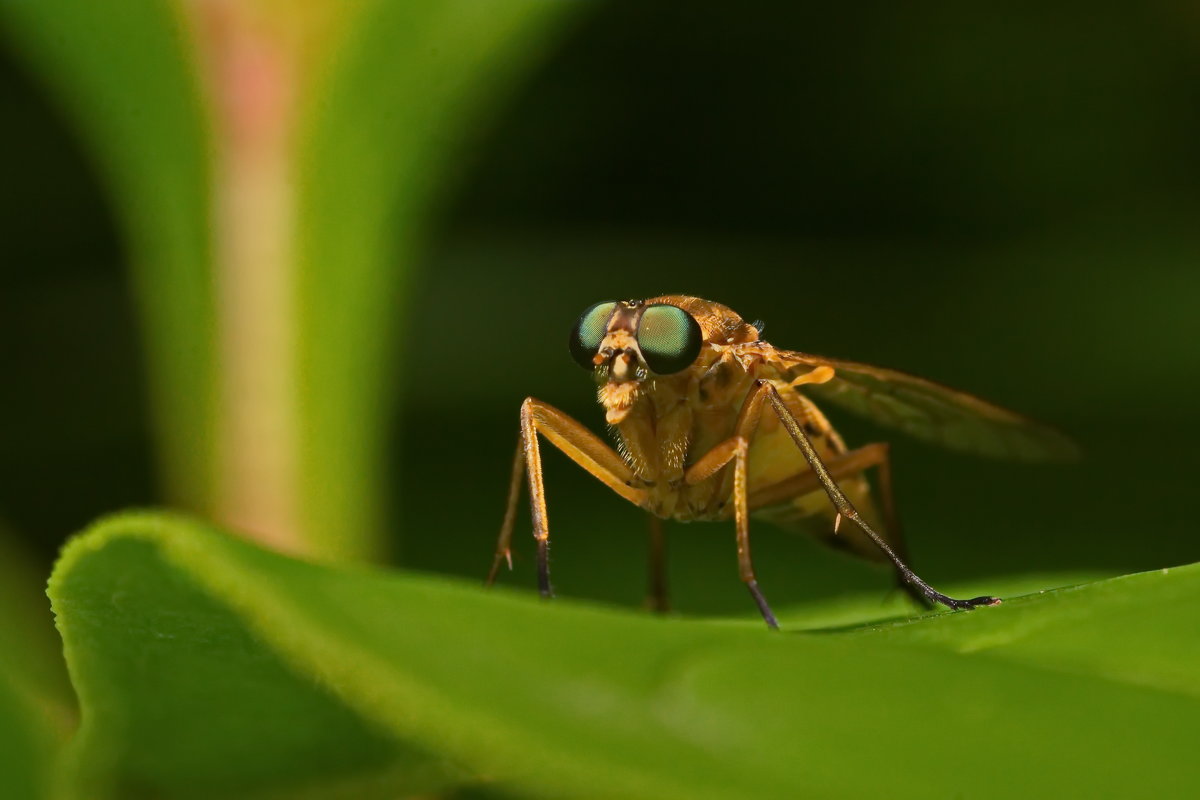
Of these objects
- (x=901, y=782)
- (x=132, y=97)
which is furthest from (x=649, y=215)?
(x=901, y=782)

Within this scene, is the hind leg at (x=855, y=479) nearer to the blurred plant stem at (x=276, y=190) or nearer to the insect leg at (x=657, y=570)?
the insect leg at (x=657, y=570)

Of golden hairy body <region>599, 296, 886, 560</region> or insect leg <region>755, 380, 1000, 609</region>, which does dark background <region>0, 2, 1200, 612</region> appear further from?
insect leg <region>755, 380, 1000, 609</region>

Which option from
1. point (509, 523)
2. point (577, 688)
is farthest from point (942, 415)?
point (577, 688)

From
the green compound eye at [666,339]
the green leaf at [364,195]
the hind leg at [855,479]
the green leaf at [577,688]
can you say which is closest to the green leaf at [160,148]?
the green leaf at [364,195]

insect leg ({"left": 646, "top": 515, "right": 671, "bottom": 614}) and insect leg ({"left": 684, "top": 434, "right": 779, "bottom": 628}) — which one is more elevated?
insect leg ({"left": 684, "top": 434, "right": 779, "bottom": 628})

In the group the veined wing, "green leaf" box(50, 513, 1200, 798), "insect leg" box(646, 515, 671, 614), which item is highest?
the veined wing

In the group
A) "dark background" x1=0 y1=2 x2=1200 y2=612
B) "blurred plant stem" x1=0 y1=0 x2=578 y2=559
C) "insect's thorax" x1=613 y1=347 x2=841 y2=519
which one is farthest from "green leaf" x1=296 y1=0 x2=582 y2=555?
"insect's thorax" x1=613 y1=347 x2=841 y2=519

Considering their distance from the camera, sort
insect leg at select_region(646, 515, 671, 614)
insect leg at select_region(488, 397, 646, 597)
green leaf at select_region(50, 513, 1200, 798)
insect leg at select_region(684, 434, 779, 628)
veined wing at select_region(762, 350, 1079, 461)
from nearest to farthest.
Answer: green leaf at select_region(50, 513, 1200, 798)
insect leg at select_region(684, 434, 779, 628)
insect leg at select_region(488, 397, 646, 597)
veined wing at select_region(762, 350, 1079, 461)
insect leg at select_region(646, 515, 671, 614)
